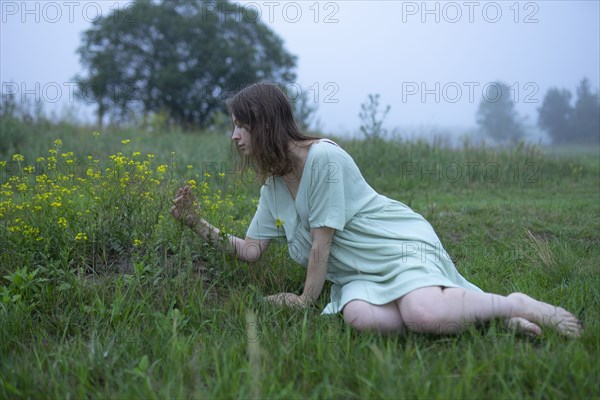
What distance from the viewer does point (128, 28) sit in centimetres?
2967

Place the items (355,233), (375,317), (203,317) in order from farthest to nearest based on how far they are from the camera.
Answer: (355,233)
(203,317)
(375,317)

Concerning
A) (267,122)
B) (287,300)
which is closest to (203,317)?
(287,300)

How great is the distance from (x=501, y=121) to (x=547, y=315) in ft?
30.4

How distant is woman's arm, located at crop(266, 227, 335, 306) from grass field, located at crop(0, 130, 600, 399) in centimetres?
7

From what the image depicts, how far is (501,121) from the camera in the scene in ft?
35.0

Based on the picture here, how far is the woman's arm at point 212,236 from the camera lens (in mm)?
2910

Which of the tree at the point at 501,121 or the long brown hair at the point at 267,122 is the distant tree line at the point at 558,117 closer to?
the tree at the point at 501,121

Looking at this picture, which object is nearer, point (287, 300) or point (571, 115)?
point (287, 300)

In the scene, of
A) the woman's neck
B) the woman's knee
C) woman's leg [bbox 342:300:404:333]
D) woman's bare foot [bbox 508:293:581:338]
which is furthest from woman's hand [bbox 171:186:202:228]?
woman's bare foot [bbox 508:293:581:338]

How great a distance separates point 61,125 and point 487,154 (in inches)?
311

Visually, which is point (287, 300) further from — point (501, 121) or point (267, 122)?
point (501, 121)

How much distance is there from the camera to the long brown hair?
266 cm

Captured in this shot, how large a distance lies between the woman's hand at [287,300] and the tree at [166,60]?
27.0m

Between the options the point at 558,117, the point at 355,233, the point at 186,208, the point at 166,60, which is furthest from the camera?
the point at 166,60
